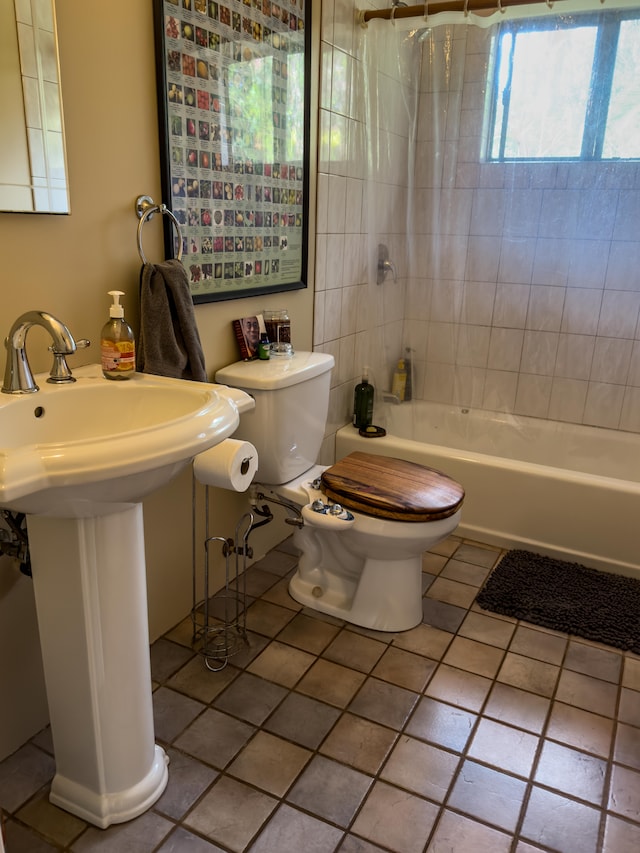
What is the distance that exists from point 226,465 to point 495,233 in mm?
1792

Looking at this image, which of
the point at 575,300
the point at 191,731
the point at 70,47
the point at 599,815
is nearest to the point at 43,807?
the point at 191,731

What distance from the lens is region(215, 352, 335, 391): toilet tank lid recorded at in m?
1.84

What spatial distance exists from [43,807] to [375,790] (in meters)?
0.71

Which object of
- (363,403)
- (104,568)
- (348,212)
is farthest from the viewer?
(363,403)

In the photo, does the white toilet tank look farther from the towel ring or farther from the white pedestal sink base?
the white pedestal sink base

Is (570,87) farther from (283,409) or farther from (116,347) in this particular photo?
(116,347)

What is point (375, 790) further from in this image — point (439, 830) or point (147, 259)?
point (147, 259)

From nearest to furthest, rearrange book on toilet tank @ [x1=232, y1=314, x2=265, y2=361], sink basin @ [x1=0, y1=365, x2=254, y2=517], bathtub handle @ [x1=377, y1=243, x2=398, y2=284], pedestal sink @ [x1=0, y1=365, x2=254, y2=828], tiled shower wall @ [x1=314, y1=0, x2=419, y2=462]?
sink basin @ [x1=0, y1=365, x2=254, y2=517] < pedestal sink @ [x1=0, y1=365, x2=254, y2=828] < book on toilet tank @ [x1=232, y1=314, x2=265, y2=361] < tiled shower wall @ [x1=314, y1=0, x2=419, y2=462] < bathtub handle @ [x1=377, y1=243, x2=398, y2=284]

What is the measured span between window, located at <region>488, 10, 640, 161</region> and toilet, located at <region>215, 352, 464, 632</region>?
124 cm

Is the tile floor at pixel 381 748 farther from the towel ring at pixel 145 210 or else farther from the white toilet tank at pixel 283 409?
the towel ring at pixel 145 210

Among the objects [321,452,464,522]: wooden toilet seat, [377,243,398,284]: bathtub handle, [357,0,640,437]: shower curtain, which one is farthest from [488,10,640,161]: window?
[321,452,464,522]: wooden toilet seat

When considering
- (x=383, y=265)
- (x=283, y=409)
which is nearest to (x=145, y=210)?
(x=283, y=409)

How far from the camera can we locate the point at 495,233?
104 inches

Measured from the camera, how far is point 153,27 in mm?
1505
